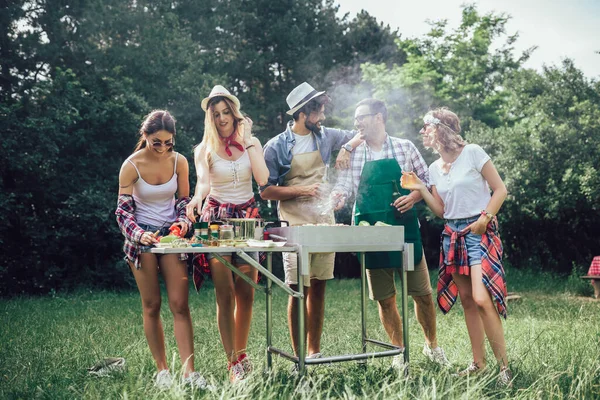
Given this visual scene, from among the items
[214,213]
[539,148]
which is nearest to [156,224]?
[214,213]

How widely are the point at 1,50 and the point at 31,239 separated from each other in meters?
4.57

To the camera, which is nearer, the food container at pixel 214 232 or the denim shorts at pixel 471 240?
the food container at pixel 214 232

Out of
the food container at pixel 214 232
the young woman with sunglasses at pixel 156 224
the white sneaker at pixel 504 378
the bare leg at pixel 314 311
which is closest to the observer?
the food container at pixel 214 232

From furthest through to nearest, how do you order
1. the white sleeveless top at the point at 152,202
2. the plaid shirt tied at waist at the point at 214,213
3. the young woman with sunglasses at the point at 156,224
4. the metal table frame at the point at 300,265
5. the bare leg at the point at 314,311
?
the bare leg at the point at 314,311 → the plaid shirt tied at waist at the point at 214,213 → the white sleeveless top at the point at 152,202 → the young woman with sunglasses at the point at 156,224 → the metal table frame at the point at 300,265

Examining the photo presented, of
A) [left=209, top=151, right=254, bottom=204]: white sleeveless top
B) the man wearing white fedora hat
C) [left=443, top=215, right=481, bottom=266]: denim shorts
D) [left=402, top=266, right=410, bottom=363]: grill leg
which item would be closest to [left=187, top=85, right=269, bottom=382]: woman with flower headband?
[left=209, top=151, right=254, bottom=204]: white sleeveless top

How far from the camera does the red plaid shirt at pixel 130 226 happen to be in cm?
342

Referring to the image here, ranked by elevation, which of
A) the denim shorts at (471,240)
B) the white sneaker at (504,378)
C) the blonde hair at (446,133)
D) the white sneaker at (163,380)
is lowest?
the white sneaker at (504,378)

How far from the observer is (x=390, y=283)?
4.31m

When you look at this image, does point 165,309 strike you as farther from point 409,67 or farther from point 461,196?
point 409,67

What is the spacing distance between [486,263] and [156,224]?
6.67 feet

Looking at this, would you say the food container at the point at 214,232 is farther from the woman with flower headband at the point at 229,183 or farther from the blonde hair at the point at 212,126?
the blonde hair at the point at 212,126

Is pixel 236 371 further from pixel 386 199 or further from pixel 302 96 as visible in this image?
pixel 302 96

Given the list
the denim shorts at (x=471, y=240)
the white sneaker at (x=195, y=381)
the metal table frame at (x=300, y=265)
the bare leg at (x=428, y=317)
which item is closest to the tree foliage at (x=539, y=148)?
the bare leg at (x=428, y=317)

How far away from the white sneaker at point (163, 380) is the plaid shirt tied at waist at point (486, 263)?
1.83m
